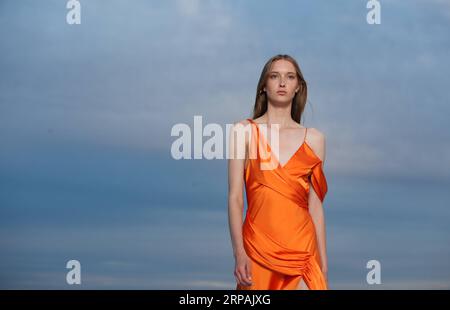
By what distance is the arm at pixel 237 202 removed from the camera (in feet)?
15.0

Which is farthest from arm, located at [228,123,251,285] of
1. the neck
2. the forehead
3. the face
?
the forehead

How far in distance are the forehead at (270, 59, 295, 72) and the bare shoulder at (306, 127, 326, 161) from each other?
0.43 meters

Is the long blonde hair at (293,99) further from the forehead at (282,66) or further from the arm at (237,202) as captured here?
the arm at (237,202)

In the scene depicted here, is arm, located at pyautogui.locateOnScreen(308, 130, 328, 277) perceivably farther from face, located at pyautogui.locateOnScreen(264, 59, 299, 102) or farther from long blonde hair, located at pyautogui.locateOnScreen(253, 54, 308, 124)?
face, located at pyautogui.locateOnScreen(264, 59, 299, 102)

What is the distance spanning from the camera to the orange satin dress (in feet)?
15.1

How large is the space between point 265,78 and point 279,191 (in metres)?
0.77

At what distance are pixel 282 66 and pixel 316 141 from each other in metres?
0.55

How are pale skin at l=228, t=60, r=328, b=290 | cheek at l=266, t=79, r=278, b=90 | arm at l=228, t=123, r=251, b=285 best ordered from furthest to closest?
1. cheek at l=266, t=79, r=278, b=90
2. pale skin at l=228, t=60, r=328, b=290
3. arm at l=228, t=123, r=251, b=285

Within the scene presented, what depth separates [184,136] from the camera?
5.44 metres

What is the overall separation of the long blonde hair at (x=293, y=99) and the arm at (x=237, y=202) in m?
0.26

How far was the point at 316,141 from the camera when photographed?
16.2ft

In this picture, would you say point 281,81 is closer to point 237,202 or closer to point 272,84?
point 272,84

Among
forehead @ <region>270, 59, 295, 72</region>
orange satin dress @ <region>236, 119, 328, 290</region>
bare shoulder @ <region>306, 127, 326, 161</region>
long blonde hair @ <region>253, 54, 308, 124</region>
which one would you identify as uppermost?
forehead @ <region>270, 59, 295, 72</region>

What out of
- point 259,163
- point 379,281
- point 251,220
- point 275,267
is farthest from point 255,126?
point 379,281
